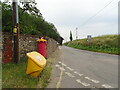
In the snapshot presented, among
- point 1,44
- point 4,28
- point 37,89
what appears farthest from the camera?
point 4,28

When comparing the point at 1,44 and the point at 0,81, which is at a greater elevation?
the point at 1,44

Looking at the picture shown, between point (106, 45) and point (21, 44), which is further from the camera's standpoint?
point (106, 45)

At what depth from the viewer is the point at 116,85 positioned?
550 centimetres

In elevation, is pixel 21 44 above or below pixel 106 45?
above

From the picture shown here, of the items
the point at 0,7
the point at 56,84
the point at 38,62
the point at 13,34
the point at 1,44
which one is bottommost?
the point at 56,84

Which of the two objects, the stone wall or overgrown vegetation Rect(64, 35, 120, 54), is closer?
the stone wall

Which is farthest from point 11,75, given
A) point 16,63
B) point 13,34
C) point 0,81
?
point 13,34

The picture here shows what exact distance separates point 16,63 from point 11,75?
249 cm

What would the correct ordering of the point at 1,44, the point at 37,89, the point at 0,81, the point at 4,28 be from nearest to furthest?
1. the point at 37,89
2. the point at 0,81
3. the point at 1,44
4. the point at 4,28

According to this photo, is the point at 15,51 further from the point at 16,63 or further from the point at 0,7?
the point at 0,7

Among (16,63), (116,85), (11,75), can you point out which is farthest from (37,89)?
(16,63)

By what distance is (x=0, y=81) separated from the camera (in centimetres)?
546

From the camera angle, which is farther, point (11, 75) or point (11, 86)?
point (11, 75)

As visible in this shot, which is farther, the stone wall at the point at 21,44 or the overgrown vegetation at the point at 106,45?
the overgrown vegetation at the point at 106,45
